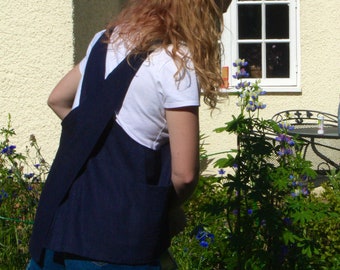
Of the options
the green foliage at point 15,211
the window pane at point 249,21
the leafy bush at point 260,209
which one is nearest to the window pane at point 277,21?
the window pane at point 249,21

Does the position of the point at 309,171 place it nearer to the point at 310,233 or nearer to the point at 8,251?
the point at 310,233

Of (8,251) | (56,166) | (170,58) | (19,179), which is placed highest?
(170,58)

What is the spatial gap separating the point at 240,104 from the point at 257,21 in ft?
16.5

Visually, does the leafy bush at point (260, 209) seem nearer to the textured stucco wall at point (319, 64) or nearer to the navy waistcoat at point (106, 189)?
the navy waistcoat at point (106, 189)

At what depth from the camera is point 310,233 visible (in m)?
4.62

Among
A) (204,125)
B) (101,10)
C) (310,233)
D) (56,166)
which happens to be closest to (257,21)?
(204,125)

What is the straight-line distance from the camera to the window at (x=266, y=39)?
29.2 ft

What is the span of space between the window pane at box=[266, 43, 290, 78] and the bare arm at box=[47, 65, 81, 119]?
6.64 meters

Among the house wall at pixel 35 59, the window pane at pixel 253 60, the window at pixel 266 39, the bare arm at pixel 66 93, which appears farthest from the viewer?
the window pane at pixel 253 60

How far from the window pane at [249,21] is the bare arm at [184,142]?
22.7ft

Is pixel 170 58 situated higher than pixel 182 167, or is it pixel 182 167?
pixel 170 58

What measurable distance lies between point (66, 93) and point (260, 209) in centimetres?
176

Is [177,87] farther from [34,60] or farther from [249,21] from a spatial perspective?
[249,21]

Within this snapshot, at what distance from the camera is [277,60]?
29.8 ft
